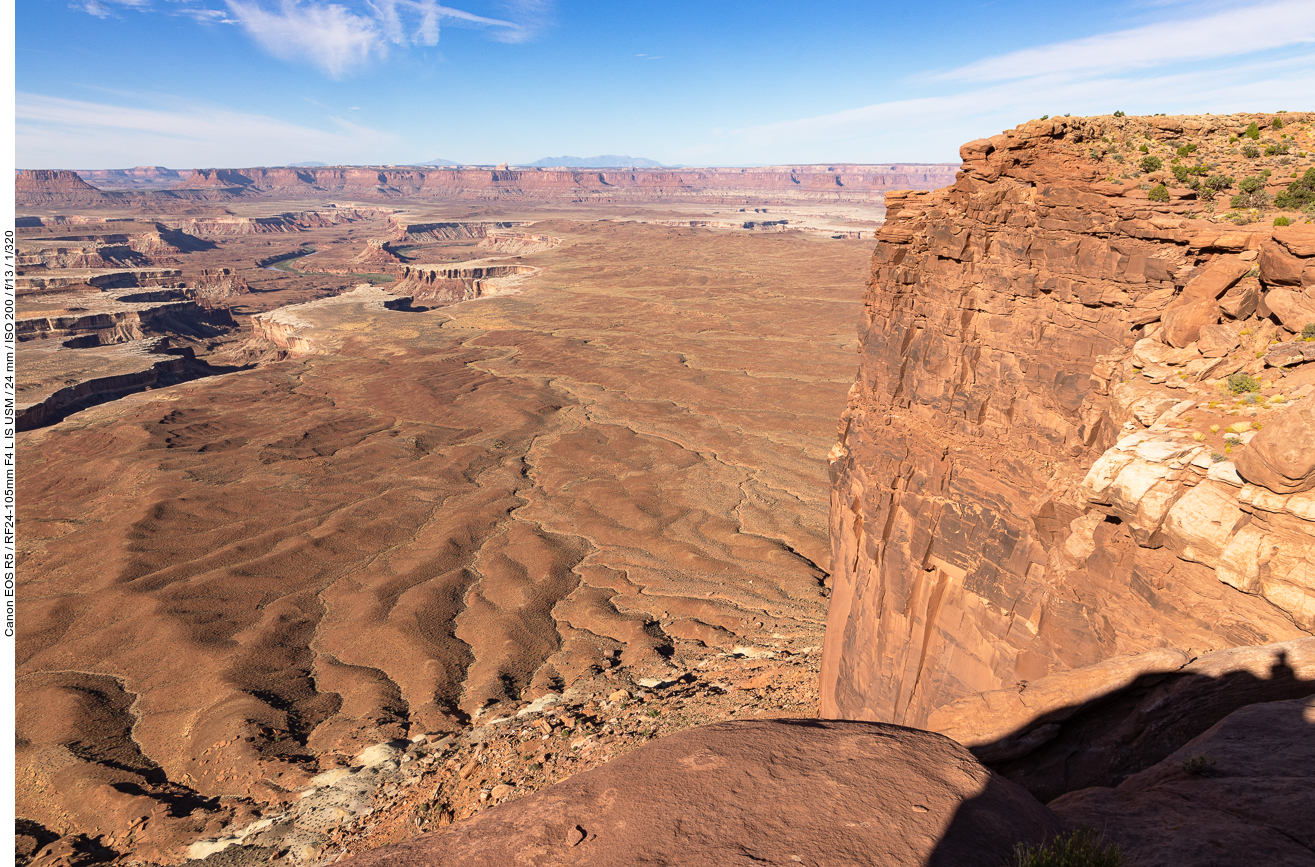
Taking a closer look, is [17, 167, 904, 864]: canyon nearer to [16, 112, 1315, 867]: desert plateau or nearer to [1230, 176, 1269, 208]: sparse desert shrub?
[16, 112, 1315, 867]: desert plateau

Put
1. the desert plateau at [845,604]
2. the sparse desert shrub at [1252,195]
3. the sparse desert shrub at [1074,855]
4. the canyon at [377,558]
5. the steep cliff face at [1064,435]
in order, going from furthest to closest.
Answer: the canyon at [377,558], the sparse desert shrub at [1252,195], the steep cliff face at [1064,435], the desert plateau at [845,604], the sparse desert shrub at [1074,855]

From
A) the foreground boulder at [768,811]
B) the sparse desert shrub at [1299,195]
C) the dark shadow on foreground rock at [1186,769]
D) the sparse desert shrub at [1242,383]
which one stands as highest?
the sparse desert shrub at [1299,195]

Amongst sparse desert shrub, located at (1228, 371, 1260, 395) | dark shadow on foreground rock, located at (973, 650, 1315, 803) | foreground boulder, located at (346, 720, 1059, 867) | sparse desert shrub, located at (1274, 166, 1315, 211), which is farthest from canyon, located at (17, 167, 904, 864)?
sparse desert shrub, located at (1274, 166, 1315, 211)

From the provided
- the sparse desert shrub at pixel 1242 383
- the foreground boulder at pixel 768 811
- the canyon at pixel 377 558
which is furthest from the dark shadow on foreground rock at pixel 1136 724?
the canyon at pixel 377 558

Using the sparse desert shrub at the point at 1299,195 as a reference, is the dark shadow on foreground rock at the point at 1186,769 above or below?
below

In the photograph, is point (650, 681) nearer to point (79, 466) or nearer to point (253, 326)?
point (79, 466)

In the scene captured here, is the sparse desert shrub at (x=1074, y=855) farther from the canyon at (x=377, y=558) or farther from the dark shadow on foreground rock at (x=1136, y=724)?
the canyon at (x=377, y=558)

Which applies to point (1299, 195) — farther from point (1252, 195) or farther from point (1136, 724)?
point (1136, 724)

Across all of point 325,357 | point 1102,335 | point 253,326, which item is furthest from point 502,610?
point 253,326
